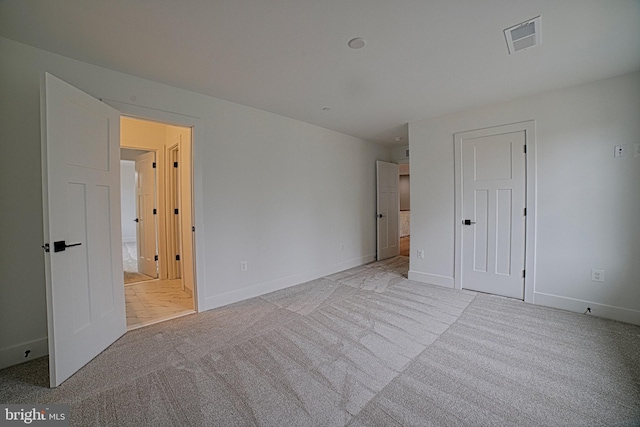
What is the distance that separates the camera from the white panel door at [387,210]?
552 cm

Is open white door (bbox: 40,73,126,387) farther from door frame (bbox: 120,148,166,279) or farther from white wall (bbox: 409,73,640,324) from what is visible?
white wall (bbox: 409,73,640,324)

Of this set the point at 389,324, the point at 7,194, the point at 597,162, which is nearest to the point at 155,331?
the point at 7,194

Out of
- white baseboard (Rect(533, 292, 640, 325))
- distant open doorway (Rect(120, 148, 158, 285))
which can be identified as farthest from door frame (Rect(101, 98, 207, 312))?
white baseboard (Rect(533, 292, 640, 325))

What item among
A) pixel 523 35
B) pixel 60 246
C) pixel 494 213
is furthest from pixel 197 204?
pixel 494 213

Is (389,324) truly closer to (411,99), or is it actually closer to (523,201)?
(523,201)

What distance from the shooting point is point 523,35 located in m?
1.96

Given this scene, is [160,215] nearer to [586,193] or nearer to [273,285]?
[273,285]

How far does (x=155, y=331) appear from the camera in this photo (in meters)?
2.58

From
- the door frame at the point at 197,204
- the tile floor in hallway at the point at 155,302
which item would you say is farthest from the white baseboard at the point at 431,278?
the tile floor in hallway at the point at 155,302

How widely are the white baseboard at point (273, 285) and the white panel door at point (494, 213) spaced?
191 cm

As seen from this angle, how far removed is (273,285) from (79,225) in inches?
87.8

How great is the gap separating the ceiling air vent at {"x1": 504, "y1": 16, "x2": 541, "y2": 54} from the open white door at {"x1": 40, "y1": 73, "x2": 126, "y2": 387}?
10.4 feet

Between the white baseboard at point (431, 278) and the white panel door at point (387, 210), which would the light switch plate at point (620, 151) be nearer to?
the white baseboard at point (431, 278)

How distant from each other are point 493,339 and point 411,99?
2.60 m
